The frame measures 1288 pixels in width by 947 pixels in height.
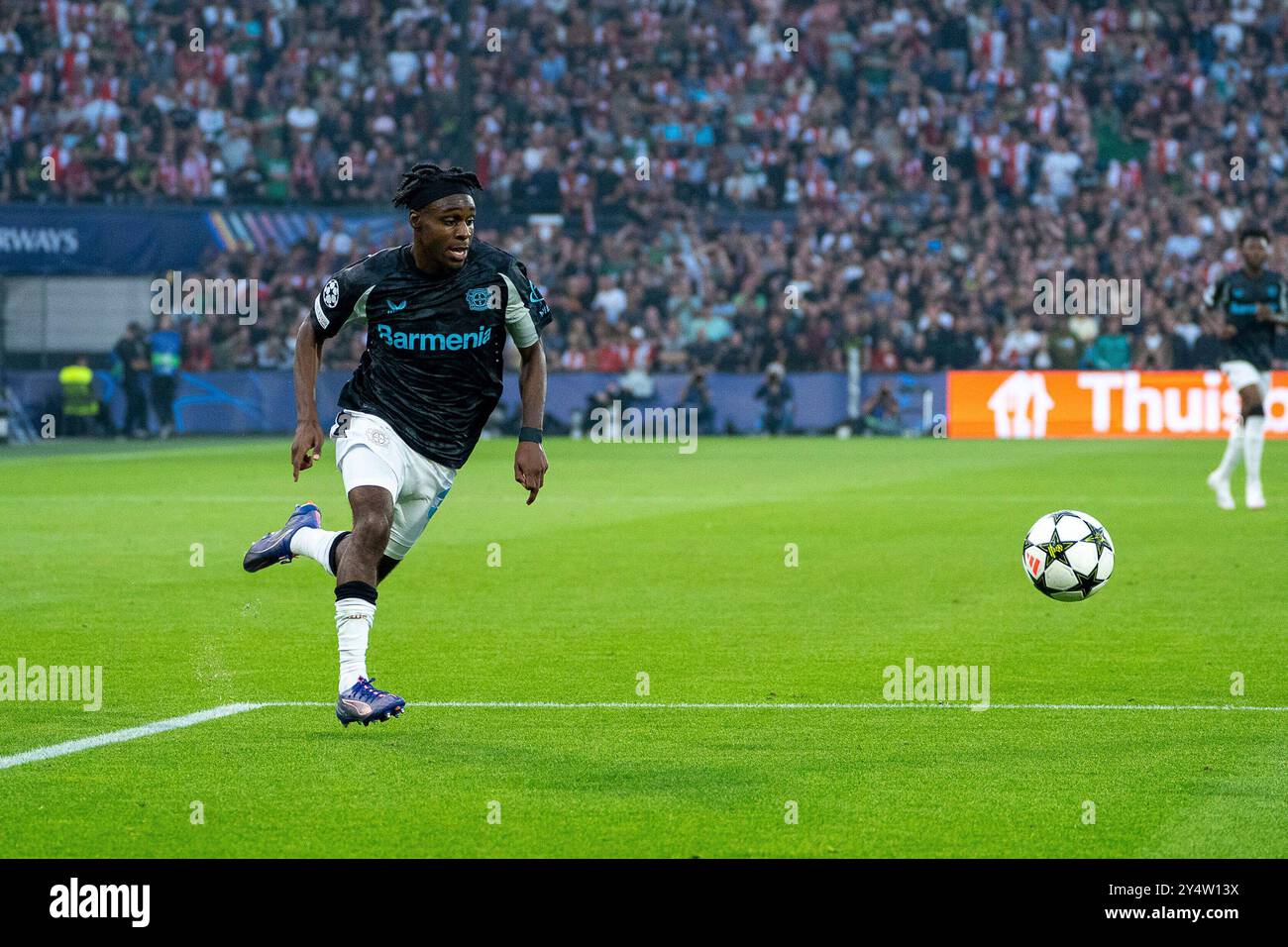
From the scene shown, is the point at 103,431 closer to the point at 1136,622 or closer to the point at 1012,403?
the point at 1012,403

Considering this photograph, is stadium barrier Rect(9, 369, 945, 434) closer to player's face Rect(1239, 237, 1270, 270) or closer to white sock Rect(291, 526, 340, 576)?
player's face Rect(1239, 237, 1270, 270)

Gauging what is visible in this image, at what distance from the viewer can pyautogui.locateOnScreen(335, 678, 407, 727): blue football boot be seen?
697 centimetres

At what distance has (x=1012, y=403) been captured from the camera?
108 feet

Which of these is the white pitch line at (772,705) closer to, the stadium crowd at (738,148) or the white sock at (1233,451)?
the white sock at (1233,451)

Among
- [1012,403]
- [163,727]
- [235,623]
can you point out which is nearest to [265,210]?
[1012,403]

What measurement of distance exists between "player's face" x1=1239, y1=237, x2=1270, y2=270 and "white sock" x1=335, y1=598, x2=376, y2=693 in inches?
470

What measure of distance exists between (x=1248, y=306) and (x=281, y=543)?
1205cm

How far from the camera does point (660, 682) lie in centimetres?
845
